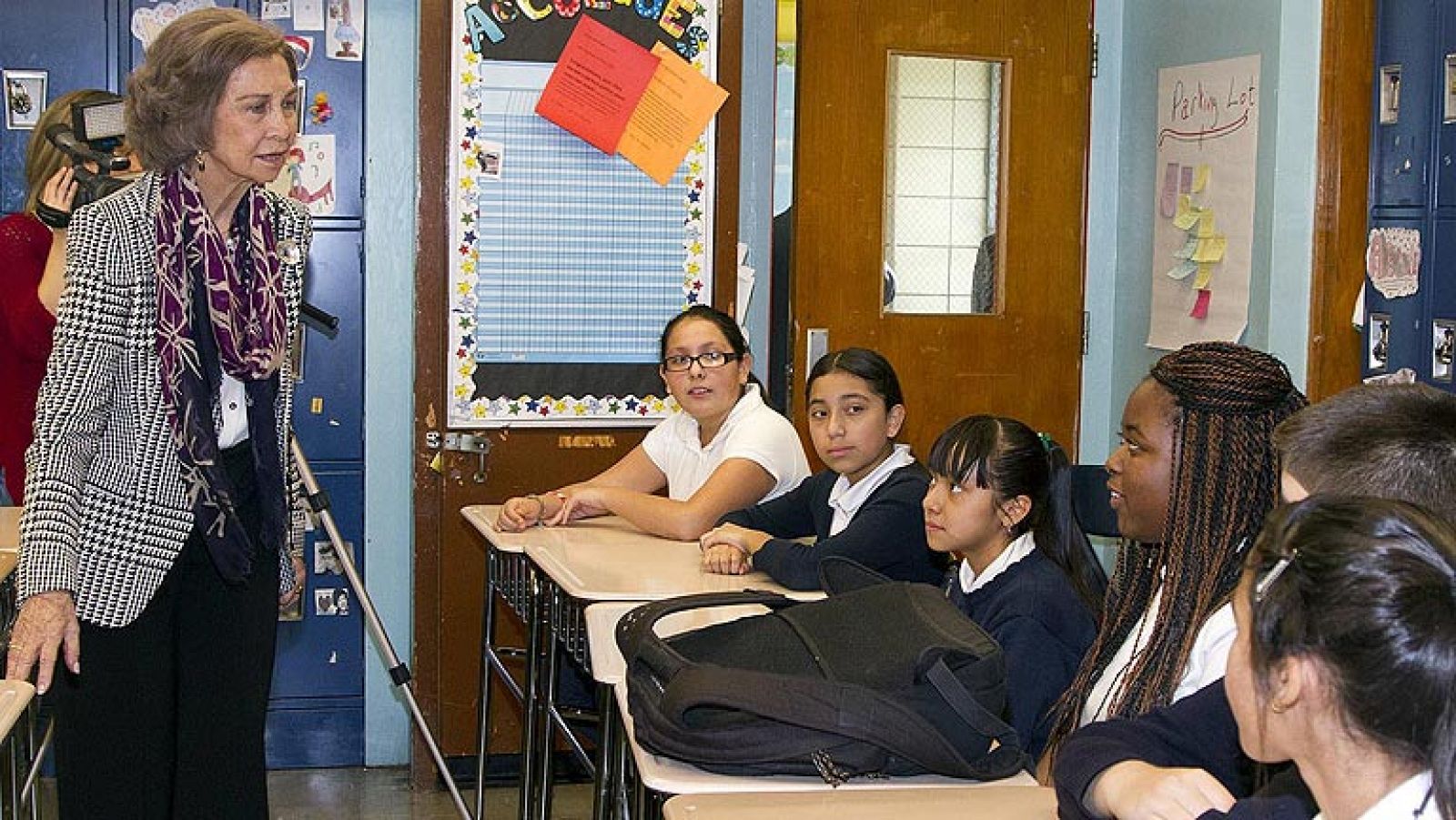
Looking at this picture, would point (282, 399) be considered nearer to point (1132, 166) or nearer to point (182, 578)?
point (182, 578)

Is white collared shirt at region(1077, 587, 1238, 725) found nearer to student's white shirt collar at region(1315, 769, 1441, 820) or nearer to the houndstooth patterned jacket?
student's white shirt collar at region(1315, 769, 1441, 820)

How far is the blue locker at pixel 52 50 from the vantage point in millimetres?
3998

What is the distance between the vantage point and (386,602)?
4375 mm

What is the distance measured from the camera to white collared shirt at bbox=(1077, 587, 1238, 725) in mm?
1836

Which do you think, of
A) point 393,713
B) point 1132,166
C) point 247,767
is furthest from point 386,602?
point 1132,166

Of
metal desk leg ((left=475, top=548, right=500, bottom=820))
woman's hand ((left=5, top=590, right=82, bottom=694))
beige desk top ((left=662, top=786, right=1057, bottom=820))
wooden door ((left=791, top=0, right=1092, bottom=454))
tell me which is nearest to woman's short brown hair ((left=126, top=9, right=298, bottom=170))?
woman's hand ((left=5, top=590, right=82, bottom=694))

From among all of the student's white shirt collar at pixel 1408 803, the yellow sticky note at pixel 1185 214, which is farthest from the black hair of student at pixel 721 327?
the student's white shirt collar at pixel 1408 803

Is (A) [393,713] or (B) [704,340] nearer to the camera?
(B) [704,340]

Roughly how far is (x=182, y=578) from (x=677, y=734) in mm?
860

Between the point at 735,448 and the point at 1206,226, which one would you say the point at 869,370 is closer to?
the point at 735,448

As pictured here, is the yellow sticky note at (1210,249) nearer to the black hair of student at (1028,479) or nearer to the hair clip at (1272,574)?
the black hair of student at (1028,479)

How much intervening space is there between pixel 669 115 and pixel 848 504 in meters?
1.44

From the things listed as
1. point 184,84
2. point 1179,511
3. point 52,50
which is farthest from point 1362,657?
point 52,50

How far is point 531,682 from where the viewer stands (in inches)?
134
